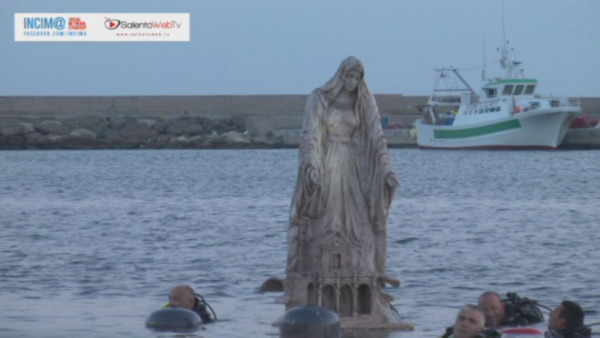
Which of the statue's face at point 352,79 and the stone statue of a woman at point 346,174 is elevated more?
the statue's face at point 352,79

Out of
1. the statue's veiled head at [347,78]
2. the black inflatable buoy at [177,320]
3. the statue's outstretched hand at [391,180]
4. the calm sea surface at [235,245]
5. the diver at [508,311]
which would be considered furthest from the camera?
the calm sea surface at [235,245]

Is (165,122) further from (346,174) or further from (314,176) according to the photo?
(314,176)

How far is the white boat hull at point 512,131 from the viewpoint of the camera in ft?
290

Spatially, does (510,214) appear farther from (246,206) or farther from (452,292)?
(452,292)

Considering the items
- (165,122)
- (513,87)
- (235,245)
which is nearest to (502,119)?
(513,87)

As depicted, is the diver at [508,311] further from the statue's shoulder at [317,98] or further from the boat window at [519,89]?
the boat window at [519,89]

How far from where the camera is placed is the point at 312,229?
13930mm

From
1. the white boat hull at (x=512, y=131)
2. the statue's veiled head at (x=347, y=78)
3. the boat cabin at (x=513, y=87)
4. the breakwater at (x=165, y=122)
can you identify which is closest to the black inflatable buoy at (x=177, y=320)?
the statue's veiled head at (x=347, y=78)

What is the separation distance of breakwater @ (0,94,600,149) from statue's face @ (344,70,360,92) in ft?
288

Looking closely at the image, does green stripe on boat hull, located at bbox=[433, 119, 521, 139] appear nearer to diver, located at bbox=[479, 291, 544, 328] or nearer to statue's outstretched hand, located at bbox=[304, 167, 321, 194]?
diver, located at bbox=[479, 291, 544, 328]

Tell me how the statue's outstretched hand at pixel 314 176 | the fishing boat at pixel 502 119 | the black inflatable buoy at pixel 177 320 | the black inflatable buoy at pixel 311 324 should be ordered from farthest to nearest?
the fishing boat at pixel 502 119, the black inflatable buoy at pixel 177 320, the statue's outstretched hand at pixel 314 176, the black inflatable buoy at pixel 311 324

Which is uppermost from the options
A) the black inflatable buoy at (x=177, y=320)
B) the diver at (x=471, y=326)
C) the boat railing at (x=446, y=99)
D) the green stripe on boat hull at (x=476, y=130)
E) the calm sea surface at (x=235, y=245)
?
the boat railing at (x=446, y=99)

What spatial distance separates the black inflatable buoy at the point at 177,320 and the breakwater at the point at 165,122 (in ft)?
285

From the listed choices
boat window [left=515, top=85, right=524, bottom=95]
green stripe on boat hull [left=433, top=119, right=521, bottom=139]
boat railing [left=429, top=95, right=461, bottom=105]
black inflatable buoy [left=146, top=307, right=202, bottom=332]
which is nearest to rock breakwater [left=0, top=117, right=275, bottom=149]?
boat railing [left=429, top=95, right=461, bottom=105]
